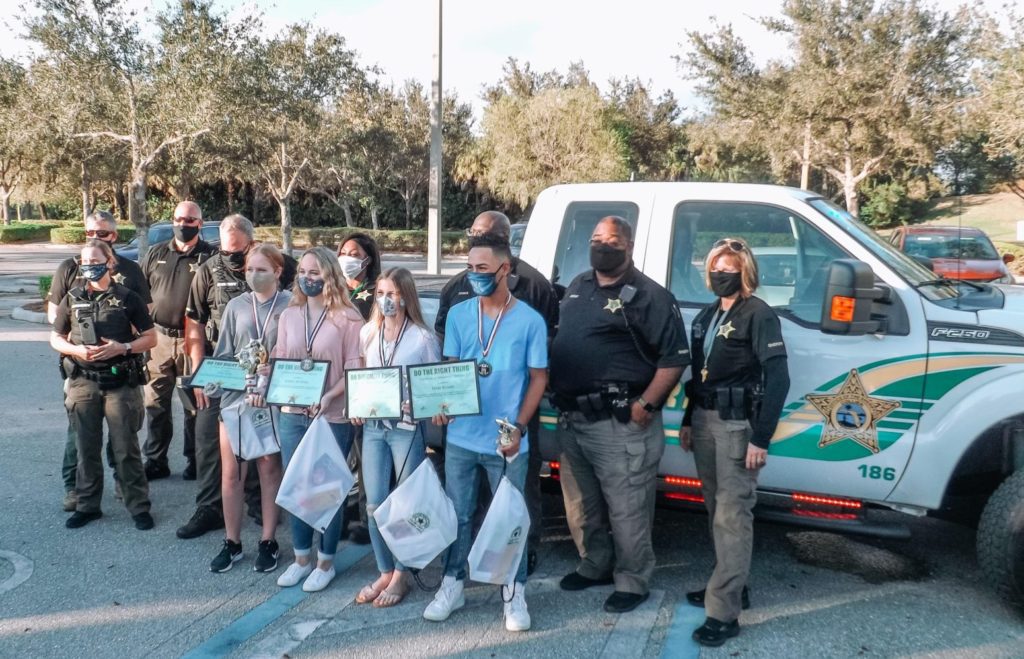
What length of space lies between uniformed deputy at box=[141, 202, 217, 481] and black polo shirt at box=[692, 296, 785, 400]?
3.74 m

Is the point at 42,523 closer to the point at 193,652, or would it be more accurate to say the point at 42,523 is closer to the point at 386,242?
the point at 193,652

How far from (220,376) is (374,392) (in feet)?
3.52

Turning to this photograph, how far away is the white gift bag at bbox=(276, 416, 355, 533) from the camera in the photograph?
14.1ft

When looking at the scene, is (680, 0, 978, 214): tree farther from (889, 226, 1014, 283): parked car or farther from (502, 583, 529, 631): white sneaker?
(502, 583, 529, 631): white sneaker

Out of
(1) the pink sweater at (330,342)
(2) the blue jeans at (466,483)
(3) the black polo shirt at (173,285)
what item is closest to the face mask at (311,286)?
(1) the pink sweater at (330,342)

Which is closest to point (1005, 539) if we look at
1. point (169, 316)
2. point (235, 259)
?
point (235, 259)

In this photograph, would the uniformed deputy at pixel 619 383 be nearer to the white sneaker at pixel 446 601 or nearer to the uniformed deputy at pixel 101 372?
the white sneaker at pixel 446 601

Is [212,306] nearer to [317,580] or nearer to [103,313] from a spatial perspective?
[103,313]

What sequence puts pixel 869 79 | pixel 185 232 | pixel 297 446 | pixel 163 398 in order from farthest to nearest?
pixel 869 79
pixel 163 398
pixel 185 232
pixel 297 446

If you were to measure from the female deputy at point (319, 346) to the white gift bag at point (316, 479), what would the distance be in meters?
0.14

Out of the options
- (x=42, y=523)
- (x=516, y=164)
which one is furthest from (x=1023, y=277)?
(x=42, y=523)

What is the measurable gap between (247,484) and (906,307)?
13.2 feet

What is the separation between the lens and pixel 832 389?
13.4ft

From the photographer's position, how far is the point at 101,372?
525 centimetres
